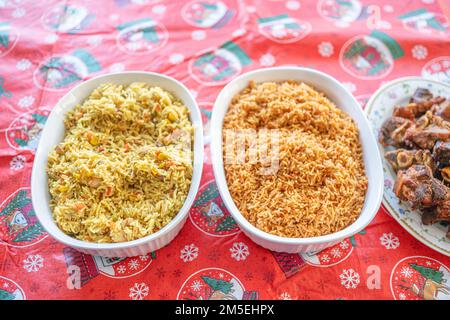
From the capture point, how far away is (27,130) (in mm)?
2150

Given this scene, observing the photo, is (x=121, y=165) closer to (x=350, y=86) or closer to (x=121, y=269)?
(x=121, y=269)

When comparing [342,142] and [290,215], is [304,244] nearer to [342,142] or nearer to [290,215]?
[290,215]

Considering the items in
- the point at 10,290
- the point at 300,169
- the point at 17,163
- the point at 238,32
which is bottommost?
the point at 10,290

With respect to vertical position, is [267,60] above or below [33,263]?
above

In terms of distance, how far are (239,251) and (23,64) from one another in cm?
187

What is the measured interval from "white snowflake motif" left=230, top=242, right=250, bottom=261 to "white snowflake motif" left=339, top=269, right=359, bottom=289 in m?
0.46

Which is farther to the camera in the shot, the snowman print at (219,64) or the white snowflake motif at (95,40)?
the white snowflake motif at (95,40)

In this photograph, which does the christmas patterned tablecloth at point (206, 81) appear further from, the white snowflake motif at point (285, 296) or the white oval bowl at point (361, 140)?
the white oval bowl at point (361, 140)

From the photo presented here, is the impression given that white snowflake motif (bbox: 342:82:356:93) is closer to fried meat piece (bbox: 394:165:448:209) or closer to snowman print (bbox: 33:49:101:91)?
fried meat piece (bbox: 394:165:448:209)

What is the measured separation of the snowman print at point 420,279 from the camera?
1.69 metres

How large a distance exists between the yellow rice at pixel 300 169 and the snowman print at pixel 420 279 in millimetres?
374

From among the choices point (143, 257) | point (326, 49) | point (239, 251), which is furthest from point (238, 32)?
point (143, 257)

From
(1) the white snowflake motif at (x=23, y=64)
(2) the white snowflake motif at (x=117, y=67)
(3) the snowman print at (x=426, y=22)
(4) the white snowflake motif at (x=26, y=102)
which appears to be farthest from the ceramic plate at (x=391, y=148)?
(1) the white snowflake motif at (x=23, y=64)

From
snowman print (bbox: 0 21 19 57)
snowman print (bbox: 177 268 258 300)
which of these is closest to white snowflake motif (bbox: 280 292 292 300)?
Result: snowman print (bbox: 177 268 258 300)
